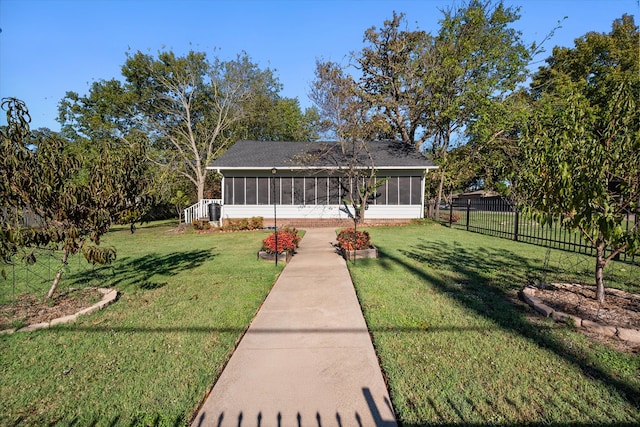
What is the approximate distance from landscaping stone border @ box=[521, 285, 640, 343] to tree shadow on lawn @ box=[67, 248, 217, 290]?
635cm

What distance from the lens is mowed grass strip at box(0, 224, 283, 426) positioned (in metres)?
2.45

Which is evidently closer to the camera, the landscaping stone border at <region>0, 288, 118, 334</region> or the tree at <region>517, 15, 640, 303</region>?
the tree at <region>517, 15, 640, 303</region>

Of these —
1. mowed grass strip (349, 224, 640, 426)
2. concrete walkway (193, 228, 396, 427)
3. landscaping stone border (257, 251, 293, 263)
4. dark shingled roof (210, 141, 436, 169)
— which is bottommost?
concrete walkway (193, 228, 396, 427)

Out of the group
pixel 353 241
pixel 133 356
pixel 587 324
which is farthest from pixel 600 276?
pixel 133 356

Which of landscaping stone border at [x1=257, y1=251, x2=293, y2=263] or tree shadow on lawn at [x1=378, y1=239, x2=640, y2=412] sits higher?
landscaping stone border at [x1=257, y1=251, x2=293, y2=263]

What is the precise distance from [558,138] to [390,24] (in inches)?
740

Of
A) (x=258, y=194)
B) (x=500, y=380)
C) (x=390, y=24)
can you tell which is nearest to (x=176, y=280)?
(x=500, y=380)

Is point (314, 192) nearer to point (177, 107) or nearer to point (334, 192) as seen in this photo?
point (334, 192)

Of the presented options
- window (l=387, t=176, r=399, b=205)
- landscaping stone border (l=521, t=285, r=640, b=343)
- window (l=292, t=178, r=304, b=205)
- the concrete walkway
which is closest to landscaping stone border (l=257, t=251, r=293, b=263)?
the concrete walkway

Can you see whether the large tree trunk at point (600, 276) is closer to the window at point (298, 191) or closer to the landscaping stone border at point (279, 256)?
the landscaping stone border at point (279, 256)

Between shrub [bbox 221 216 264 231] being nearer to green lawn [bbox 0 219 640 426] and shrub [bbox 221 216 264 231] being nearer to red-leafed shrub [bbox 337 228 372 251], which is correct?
red-leafed shrub [bbox 337 228 372 251]

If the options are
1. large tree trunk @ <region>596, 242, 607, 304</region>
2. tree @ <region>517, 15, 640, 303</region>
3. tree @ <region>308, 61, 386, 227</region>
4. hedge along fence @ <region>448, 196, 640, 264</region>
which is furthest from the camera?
tree @ <region>308, 61, 386, 227</region>

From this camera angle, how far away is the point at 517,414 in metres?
2.34

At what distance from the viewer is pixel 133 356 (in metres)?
3.28
